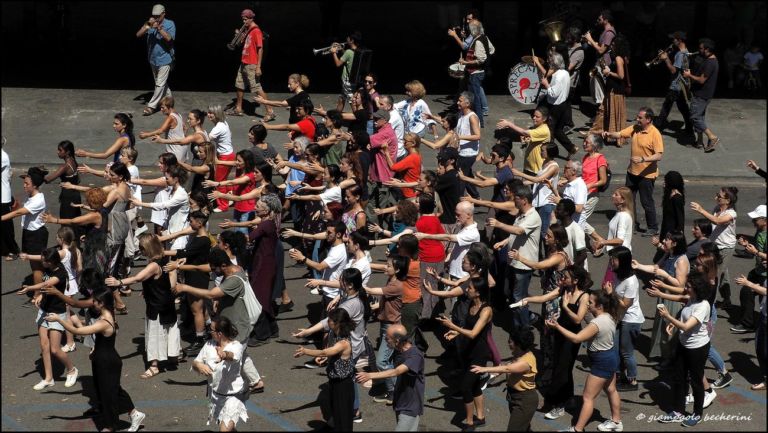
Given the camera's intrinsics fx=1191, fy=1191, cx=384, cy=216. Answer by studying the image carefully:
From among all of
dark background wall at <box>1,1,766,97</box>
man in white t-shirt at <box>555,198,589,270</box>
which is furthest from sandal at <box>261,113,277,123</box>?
man in white t-shirt at <box>555,198,589,270</box>

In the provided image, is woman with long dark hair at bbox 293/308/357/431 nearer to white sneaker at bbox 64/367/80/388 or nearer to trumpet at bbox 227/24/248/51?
white sneaker at bbox 64/367/80/388

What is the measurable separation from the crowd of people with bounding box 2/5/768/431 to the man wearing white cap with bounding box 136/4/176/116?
371cm

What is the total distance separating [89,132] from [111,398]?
376 inches

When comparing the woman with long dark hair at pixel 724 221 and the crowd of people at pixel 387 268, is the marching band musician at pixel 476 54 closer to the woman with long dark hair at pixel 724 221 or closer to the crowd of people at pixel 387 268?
the crowd of people at pixel 387 268

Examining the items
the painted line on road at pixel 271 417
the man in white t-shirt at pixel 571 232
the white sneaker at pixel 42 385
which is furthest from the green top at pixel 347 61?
the white sneaker at pixel 42 385

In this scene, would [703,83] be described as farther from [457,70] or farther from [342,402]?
[342,402]

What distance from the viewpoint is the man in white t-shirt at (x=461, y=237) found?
12711 millimetres

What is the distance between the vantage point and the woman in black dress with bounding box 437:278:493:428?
11.3m

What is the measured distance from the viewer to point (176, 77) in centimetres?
2266

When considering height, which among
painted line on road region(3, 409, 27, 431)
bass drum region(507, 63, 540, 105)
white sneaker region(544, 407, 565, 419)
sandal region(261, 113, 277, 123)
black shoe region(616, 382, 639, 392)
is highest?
bass drum region(507, 63, 540, 105)

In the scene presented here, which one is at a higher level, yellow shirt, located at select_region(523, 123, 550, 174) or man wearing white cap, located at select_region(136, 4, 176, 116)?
man wearing white cap, located at select_region(136, 4, 176, 116)

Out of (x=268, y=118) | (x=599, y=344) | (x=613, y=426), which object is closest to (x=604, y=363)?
(x=599, y=344)

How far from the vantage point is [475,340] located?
37.4 ft

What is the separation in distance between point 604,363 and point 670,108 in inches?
370
